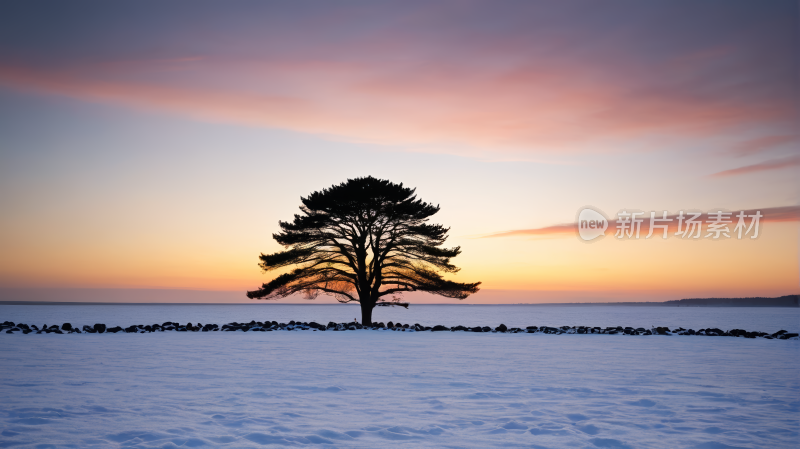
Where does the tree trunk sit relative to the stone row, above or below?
above

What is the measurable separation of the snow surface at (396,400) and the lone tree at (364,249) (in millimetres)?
14998

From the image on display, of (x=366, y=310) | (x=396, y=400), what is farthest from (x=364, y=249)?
(x=396, y=400)

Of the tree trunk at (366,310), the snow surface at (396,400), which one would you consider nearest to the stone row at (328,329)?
the tree trunk at (366,310)

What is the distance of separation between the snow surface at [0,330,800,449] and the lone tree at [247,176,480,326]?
49.2 feet

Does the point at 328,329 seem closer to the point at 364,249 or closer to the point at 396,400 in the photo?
the point at 364,249

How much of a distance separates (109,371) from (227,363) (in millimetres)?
2498

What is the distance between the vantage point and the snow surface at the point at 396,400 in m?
6.07

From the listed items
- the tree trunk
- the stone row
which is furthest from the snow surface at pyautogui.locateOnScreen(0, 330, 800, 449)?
Result: the tree trunk

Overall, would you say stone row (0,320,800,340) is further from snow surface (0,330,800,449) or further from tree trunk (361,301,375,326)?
snow surface (0,330,800,449)

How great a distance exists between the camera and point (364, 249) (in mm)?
30297

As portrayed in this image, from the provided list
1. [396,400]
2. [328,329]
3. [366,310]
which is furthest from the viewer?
[366,310]

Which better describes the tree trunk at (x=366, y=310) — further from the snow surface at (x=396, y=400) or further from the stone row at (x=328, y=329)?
the snow surface at (x=396, y=400)

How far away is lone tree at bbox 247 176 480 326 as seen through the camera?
29.3 metres

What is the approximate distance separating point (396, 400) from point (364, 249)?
22.2 metres
